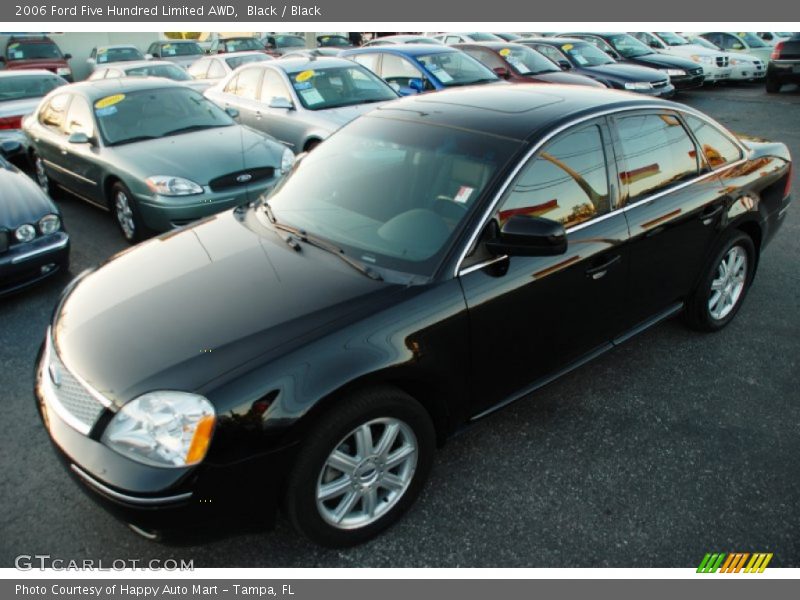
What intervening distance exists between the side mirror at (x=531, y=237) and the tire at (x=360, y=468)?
0.78m

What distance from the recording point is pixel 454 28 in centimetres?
1919

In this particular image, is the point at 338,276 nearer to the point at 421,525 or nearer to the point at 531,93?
the point at 421,525

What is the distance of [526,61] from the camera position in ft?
36.4

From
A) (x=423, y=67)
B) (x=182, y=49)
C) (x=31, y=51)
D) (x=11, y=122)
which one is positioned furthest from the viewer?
(x=182, y=49)

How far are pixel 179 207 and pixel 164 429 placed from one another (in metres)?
3.59

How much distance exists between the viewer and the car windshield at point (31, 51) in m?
16.1

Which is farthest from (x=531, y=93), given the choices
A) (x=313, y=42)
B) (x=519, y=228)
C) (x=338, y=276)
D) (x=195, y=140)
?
(x=313, y=42)

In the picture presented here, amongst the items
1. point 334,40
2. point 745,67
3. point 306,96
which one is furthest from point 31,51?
point 745,67

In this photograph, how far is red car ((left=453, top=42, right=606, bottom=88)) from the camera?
35.1ft

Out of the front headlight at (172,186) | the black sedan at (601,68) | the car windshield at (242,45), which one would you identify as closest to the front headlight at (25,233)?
the front headlight at (172,186)

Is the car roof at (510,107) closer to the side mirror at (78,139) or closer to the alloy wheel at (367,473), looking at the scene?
the alloy wheel at (367,473)

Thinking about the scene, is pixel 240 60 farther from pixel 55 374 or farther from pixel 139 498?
pixel 139 498

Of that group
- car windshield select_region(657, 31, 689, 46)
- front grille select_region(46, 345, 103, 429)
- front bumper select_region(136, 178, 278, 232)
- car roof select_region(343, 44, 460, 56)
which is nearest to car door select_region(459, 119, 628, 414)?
front grille select_region(46, 345, 103, 429)

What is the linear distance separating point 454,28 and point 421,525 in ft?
62.8
